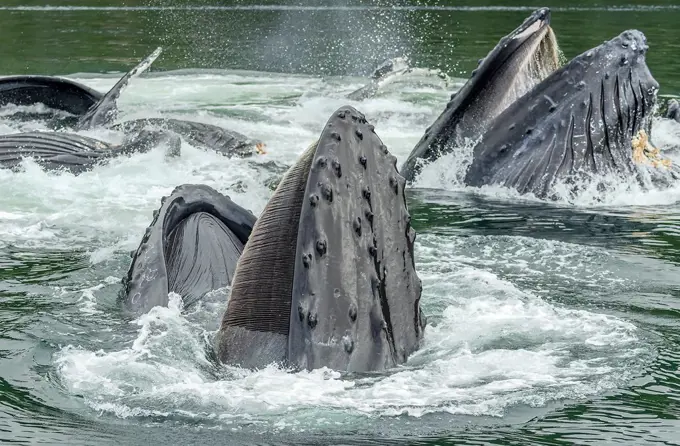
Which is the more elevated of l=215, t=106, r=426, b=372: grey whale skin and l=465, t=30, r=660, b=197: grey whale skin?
l=465, t=30, r=660, b=197: grey whale skin

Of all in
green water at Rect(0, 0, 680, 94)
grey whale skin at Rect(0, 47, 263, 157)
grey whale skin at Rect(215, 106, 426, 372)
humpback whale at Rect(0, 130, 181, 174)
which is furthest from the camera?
green water at Rect(0, 0, 680, 94)

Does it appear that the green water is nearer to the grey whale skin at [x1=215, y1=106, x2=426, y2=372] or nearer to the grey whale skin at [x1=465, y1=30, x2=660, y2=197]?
the grey whale skin at [x1=465, y1=30, x2=660, y2=197]

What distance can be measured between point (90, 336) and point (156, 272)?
0.45 metres

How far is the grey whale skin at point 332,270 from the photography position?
5102 millimetres

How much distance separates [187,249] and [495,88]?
416cm

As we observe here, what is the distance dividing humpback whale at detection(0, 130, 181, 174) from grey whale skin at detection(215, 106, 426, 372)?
22.4 feet

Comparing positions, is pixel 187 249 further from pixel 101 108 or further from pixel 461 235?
pixel 101 108

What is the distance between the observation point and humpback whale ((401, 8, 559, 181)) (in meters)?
10.3

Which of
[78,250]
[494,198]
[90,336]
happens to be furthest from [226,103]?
[90,336]

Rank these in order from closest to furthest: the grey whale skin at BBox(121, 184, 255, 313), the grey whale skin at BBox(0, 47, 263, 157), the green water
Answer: the grey whale skin at BBox(121, 184, 255, 313)
the grey whale skin at BBox(0, 47, 263, 157)
the green water

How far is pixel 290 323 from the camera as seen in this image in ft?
16.8

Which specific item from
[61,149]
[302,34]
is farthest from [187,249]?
[302,34]

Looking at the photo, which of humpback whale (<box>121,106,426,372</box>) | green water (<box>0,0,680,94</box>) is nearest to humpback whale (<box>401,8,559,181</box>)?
humpback whale (<box>121,106,426,372</box>)

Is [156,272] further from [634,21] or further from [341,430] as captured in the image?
[634,21]
